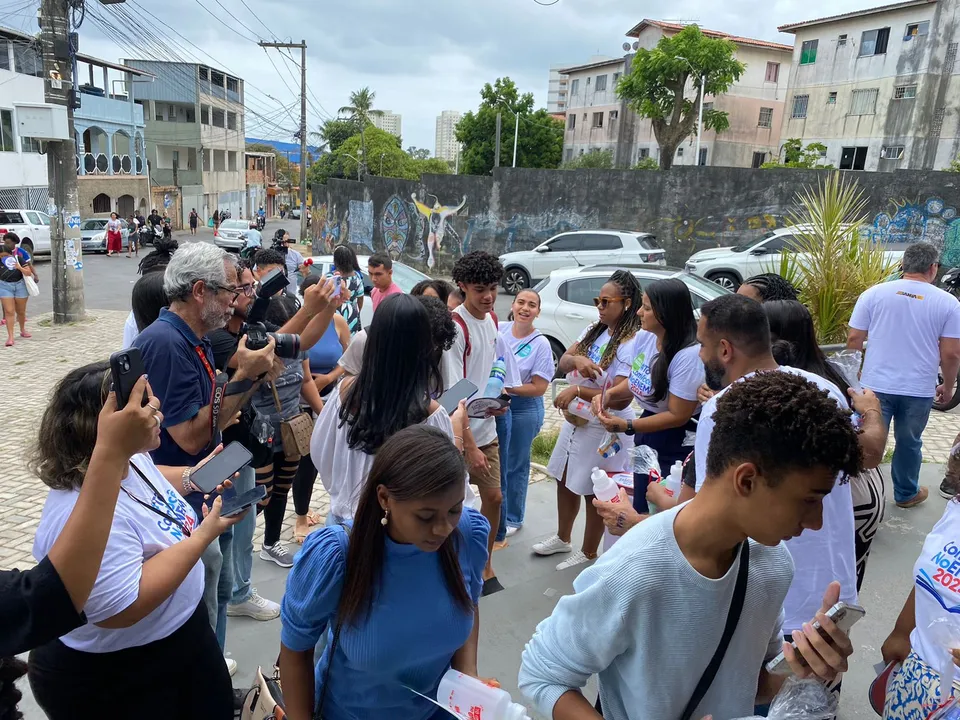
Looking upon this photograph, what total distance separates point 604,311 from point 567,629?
2904 millimetres

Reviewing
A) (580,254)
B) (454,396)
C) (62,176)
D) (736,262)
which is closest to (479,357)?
(454,396)

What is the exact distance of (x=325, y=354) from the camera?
4.82 m

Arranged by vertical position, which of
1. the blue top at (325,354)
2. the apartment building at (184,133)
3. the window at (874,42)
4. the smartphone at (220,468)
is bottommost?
the blue top at (325,354)

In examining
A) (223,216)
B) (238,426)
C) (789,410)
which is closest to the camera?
(789,410)

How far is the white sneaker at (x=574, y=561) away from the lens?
425 cm

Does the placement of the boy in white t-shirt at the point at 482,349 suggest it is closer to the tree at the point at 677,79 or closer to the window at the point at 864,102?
the tree at the point at 677,79

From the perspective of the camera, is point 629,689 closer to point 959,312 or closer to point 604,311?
point 604,311

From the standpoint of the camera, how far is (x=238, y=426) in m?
3.39

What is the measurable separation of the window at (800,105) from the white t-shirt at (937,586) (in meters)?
36.7

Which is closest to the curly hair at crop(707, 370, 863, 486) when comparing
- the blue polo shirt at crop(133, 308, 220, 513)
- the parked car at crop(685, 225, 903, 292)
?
the blue polo shirt at crop(133, 308, 220, 513)

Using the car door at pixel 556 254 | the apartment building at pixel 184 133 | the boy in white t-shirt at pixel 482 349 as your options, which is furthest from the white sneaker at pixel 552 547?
the apartment building at pixel 184 133

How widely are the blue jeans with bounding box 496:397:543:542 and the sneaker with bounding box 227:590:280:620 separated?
1.47 meters

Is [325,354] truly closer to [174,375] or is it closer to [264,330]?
[264,330]

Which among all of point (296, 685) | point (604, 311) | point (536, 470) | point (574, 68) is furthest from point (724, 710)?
point (574, 68)
